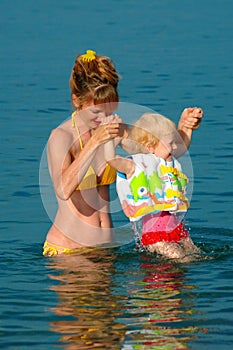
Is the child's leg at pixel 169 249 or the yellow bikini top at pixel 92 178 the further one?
the child's leg at pixel 169 249

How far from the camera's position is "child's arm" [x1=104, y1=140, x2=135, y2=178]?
880 centimetres

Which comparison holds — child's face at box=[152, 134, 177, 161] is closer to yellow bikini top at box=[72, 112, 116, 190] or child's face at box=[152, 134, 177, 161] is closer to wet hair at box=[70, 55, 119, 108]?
yellow bikini top at box=[72, 112, 116, 190]

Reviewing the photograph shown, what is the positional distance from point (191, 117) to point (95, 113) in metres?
0.99

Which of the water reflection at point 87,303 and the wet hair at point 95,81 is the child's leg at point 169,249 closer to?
the water reflection at point 87,303

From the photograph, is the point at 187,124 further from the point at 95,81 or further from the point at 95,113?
the point at 95,81

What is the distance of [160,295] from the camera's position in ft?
28.1

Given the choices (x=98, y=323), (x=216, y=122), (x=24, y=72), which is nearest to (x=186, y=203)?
(x=98, y=323)

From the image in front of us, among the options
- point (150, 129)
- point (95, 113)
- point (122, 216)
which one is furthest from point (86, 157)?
point (122, 216)

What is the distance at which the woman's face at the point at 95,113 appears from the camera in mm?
8820

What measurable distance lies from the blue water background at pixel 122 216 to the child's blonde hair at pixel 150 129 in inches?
43.7

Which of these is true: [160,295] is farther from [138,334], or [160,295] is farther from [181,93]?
[181,93]

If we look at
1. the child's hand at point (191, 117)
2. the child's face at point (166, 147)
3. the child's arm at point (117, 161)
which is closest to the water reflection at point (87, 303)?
the child's arm at point (117, 161)

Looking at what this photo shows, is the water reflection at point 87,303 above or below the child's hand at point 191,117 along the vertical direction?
below

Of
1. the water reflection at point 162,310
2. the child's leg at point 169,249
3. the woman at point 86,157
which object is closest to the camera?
the water reflection at point 162,310
